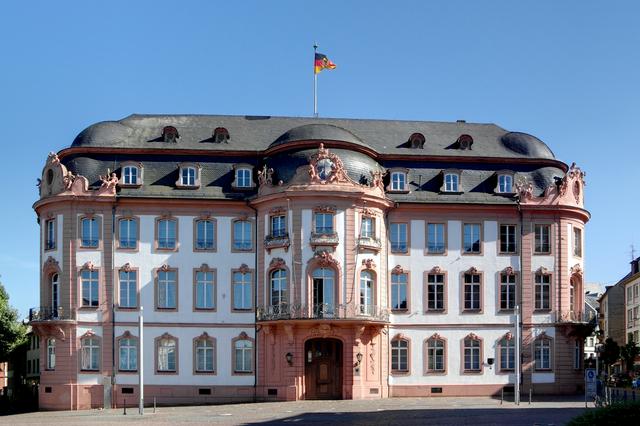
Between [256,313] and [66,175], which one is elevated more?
[66,175]

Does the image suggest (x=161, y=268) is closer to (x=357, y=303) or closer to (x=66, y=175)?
(x=66, y=175)

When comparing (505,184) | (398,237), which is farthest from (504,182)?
(398,237)

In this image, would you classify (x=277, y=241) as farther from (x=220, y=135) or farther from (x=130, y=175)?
(x=130, y=175)

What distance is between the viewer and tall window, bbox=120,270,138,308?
57469 millimetres

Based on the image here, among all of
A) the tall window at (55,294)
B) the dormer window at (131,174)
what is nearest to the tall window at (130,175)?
the dormer window at (131,174)

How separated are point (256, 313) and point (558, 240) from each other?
60.8 ft

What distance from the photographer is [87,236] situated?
57.5 metres

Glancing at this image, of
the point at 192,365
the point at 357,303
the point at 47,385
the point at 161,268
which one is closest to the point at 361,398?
the point at 357,303

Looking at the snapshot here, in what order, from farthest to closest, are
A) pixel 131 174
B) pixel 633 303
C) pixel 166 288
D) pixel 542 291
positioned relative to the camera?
1. pixel 633 303
2. pixel 542 291
3. pixel 131 174
4. pixel 166 288

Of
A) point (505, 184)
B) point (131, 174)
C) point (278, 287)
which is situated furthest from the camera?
point (505, 184)

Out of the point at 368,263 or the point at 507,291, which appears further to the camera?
the point at 507,291

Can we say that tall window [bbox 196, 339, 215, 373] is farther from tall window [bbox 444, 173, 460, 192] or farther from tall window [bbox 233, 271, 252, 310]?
tall window [bbox 444, 173, 460, 192]

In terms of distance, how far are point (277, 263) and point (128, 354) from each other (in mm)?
10072

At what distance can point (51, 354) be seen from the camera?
57.2 meters
